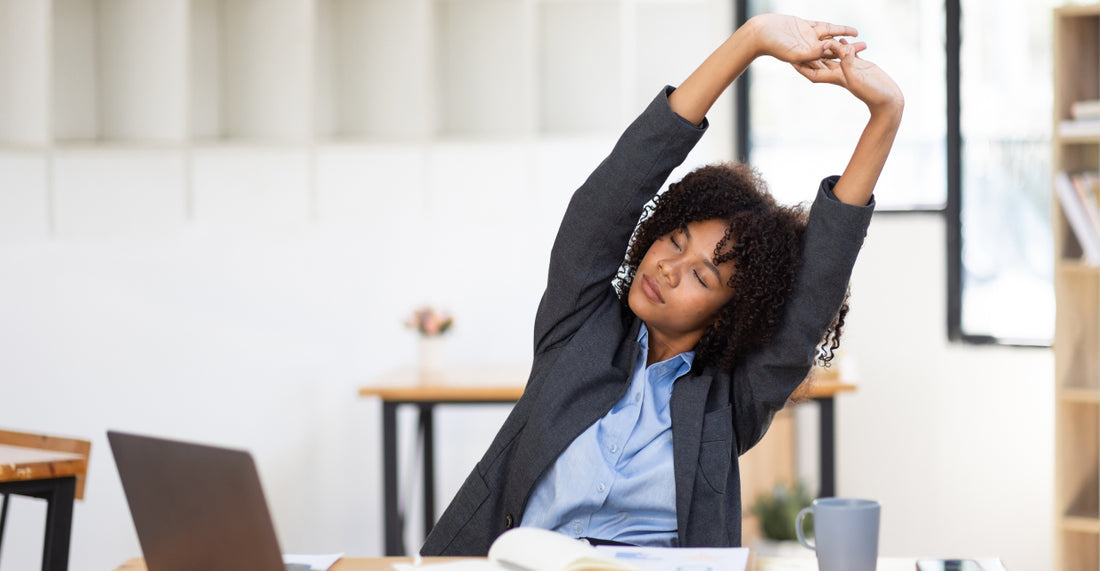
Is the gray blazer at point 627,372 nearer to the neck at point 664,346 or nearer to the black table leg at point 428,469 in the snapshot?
the neck at point 664,346

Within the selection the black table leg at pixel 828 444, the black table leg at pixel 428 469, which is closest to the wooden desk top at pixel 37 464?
the black table leg at pixel 428 469

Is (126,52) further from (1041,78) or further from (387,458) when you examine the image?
(1041,78)

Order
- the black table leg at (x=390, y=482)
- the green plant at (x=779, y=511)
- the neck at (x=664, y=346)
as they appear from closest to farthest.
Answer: the neck at (x=664, y=346) < the black table leg at (x=390, y=482) < the green plant at (x=779, y=511)

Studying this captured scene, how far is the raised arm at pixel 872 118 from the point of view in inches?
54.3

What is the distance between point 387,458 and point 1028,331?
2.16 m

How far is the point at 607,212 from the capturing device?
59.7 inches

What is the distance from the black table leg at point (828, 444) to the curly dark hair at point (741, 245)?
157 centimetres

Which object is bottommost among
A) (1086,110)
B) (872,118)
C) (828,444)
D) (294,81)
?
(828,444)

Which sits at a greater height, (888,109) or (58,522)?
(888,109)

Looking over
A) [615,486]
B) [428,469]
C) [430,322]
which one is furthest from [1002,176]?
[615,486]

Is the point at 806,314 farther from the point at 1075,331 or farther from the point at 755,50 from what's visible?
the point at 1075,331

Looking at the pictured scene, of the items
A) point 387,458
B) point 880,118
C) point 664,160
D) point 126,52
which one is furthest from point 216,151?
point 880,118

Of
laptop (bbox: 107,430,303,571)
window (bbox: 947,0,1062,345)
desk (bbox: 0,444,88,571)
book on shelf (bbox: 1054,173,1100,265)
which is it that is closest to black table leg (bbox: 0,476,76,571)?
desk (bbox: 0,444,88,571)

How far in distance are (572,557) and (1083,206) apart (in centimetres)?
247
